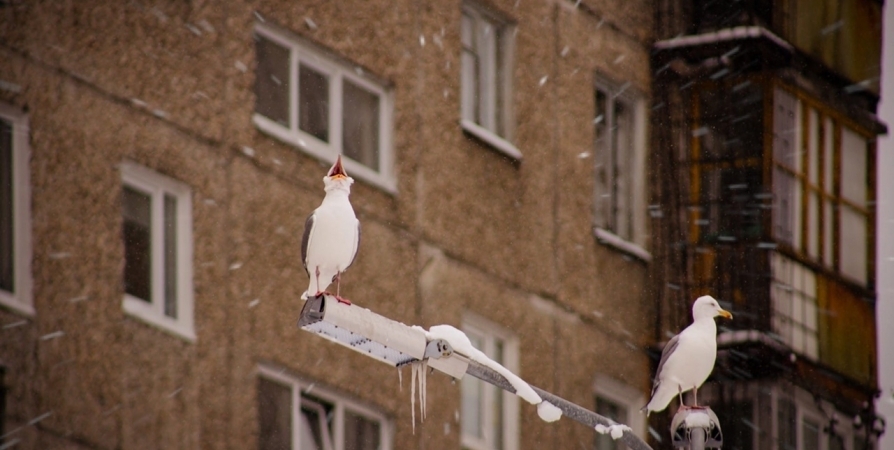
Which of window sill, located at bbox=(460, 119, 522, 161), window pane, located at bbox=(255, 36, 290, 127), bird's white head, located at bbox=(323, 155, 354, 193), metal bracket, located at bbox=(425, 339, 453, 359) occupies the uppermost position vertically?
window sill, located at bbox=(460, 119, 522, 161)

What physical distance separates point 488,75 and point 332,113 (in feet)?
6.61

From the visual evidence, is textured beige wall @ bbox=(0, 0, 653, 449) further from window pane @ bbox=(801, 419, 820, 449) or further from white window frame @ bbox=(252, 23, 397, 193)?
window pane @ bbox=(801, 419, 820, 449)

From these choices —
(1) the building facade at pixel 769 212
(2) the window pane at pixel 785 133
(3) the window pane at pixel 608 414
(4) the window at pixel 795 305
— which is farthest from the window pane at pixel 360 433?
(2) the window pane at pixel 785 133

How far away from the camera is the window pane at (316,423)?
13.1 metres

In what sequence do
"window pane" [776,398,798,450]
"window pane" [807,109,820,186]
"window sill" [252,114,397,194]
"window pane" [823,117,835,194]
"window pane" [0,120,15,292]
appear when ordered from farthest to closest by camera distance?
"window pane" [823,117,835,194]
"window pane" [807,109,820,186]
"window pane" [776,398,798,450]
"window sill" [252,114,397,194]
"window pane" [0,120,15,292]

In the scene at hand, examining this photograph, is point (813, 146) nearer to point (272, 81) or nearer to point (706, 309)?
point (272, 81)

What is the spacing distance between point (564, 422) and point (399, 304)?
2.16 meters

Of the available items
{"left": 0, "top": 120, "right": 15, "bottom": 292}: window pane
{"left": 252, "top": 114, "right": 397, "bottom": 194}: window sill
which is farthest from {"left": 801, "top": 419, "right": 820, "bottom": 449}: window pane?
{"left": 0, "top": 120, "right": 15, "bottom": 292}: window pane

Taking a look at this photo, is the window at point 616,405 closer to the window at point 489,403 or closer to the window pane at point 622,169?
the window at point 489,403

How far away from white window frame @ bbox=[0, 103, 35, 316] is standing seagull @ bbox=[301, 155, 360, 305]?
10.5 feet

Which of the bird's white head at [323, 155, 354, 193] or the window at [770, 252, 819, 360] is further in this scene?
the window at [770, 252, 819, 360]

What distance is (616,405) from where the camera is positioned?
16141 millimetres

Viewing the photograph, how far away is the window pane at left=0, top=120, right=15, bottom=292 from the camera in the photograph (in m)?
11.9

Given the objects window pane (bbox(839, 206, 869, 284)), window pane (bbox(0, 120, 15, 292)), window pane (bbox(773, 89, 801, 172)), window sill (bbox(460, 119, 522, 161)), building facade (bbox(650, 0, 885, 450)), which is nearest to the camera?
window pane (bbox(0, 120, 15, 292))
